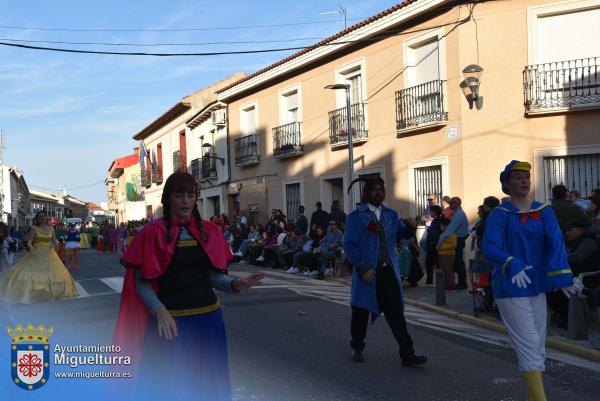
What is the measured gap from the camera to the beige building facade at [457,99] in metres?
13.7

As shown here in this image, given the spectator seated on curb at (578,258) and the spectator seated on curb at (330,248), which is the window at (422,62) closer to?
the spectator seated on curb at (330,248)

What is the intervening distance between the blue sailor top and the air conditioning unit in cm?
2339

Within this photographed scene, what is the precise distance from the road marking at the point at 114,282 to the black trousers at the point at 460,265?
6606 mm

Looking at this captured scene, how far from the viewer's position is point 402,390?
17.6 ft

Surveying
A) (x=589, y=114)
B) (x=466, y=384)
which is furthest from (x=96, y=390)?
(x=589, y=114)

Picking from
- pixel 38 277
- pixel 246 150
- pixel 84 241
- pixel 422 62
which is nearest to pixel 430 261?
pixel 422 62

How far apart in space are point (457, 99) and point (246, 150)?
39.4 ft

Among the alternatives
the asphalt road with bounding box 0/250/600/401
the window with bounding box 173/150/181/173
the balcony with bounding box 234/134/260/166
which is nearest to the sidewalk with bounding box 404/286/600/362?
the asphalt road with bounding box 0/250/600/401

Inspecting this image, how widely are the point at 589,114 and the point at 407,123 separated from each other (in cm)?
435

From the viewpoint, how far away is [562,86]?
13648 millimetres

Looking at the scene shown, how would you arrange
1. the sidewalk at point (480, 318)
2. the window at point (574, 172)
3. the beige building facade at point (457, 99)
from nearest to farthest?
the sidewalk at point (480, 318) < the window at point (574, 172) < the beige building facade at point (457, 99)

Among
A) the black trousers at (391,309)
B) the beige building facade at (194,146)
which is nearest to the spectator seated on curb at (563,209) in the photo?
the black trousers at (391,309)

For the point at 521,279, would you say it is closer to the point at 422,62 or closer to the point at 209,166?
the point at 422,62

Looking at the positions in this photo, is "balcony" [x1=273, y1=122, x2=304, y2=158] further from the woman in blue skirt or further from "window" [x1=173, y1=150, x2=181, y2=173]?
the woman in blue skirt
